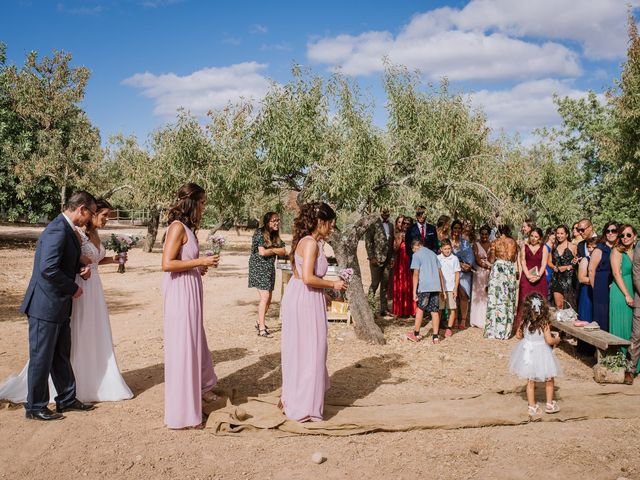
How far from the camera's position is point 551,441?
5094mm

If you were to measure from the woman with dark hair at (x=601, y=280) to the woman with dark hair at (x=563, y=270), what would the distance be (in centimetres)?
167

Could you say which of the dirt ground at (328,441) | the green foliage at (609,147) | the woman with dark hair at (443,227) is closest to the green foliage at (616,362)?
the dirt ground at (328,441)

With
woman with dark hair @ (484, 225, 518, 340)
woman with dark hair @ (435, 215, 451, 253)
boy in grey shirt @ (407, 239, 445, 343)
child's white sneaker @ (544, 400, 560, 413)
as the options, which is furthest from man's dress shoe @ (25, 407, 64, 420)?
woman with dark hair @ (484, 225, 518, 340)

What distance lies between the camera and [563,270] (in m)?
10.0

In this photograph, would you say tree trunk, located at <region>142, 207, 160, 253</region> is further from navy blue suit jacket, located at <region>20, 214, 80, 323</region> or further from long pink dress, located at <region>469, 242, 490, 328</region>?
navy blue suit jacket, located at <region>20, 214, 80, 323</region>

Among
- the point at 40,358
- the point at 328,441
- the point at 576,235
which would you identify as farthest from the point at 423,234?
the point at 40,358

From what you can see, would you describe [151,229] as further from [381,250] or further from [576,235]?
[576,235]

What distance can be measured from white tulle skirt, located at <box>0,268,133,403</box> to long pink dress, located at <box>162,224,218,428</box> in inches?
45.8

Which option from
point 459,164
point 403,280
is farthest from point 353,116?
point 403,280

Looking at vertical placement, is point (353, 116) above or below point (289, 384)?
above

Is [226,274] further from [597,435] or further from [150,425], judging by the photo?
[597,435]

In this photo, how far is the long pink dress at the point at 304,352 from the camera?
5.38 metres

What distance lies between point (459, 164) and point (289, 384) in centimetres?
505

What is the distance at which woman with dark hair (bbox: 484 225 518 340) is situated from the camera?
9789 mm
